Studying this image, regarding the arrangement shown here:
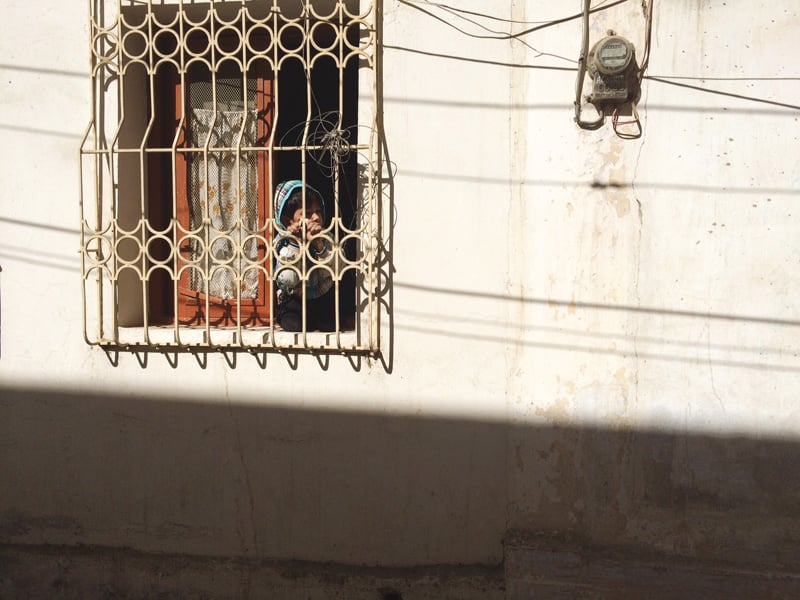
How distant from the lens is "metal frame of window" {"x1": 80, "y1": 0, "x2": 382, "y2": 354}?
330cm

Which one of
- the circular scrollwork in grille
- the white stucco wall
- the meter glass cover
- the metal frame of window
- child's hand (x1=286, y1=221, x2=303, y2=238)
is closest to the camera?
the meter glass cover

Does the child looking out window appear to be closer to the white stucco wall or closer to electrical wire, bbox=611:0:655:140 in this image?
the white stucco wall

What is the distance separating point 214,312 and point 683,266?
2285mm

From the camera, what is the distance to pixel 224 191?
144 inches

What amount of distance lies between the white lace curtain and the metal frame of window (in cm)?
6

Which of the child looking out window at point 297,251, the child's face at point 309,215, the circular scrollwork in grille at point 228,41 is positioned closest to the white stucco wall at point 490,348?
the child looking out window at point 297,251

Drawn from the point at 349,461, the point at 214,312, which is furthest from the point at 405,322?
the point at 214,312

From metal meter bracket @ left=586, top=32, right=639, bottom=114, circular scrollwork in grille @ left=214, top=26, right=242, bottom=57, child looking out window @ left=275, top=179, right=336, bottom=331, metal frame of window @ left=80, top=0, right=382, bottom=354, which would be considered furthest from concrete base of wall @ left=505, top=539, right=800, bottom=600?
circular scrollwork in grille @ left=214, top=26, right=242, bottom=57

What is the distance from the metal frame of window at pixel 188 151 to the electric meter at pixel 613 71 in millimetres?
974

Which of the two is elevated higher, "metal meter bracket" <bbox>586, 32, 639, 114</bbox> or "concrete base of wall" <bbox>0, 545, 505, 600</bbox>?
"metal meter bracket" <bbox>586, 32, 639, 114</bbox>

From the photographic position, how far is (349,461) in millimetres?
3412

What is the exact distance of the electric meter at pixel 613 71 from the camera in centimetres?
300

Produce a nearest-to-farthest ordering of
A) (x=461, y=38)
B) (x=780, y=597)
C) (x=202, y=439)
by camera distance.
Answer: (x=780, y=597)
(x=461, y=38)
(x=202, y=439)

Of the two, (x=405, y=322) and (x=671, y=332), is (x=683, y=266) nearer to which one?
(x=671, y=332)
